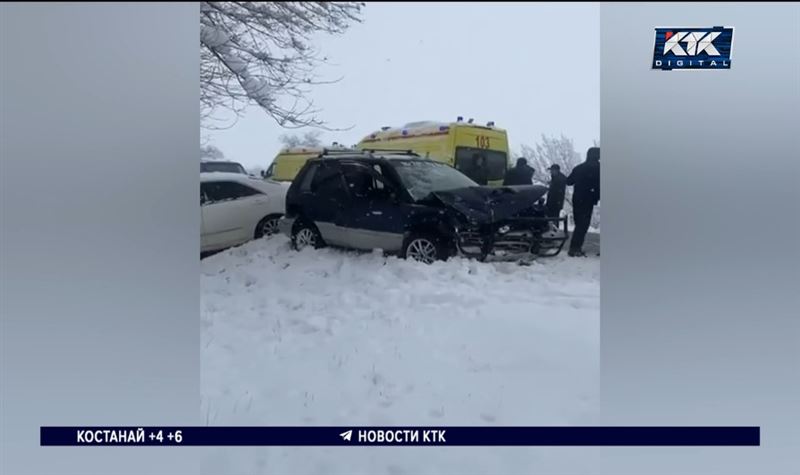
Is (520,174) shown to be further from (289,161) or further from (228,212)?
(228,212)

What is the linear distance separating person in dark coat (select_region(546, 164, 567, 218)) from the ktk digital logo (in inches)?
21.6

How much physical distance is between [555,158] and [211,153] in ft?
4.79

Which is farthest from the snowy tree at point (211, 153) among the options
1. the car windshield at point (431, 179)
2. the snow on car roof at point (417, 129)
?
the car windshield at point (431, 179)

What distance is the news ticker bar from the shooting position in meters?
2.17

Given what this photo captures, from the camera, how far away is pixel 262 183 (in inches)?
93.0

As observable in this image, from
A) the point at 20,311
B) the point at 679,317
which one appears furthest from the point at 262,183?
Answer: the point at 679,317

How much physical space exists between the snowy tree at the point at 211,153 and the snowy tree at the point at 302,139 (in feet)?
0.89

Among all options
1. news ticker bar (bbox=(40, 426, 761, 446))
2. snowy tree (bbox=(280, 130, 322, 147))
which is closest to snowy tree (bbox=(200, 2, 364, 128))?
snowy tree (bbox=(280, 130, 322, 147))

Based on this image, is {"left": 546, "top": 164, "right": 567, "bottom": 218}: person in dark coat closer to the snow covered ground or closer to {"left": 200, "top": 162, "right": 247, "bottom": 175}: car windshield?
the snow covered ground

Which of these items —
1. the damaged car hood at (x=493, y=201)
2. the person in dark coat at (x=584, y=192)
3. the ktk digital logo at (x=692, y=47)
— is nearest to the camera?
the ktk digital logo at (x=692, y=47)

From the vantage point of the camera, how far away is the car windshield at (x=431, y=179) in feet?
7.63

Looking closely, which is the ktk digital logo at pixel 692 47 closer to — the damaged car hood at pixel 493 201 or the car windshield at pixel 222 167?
the damaged car hood at pixel 493 201

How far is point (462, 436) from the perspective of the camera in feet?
7.14

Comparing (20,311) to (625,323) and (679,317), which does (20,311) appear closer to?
(625,323)
